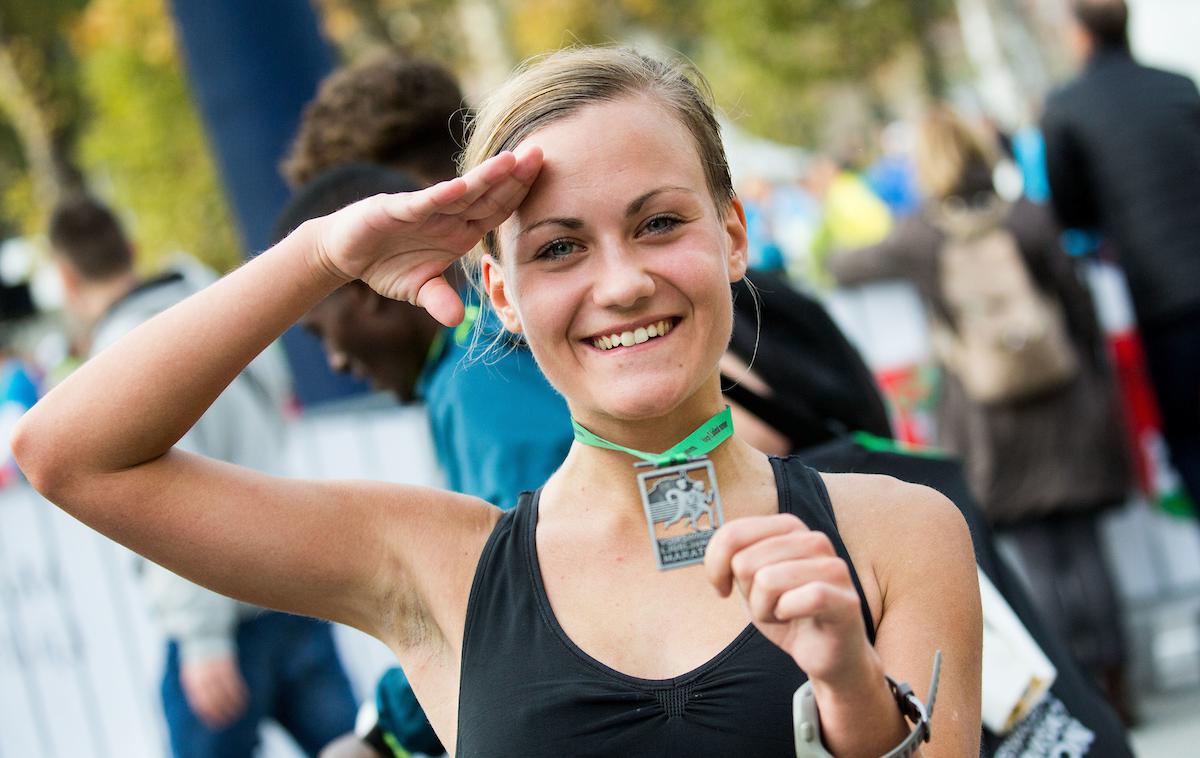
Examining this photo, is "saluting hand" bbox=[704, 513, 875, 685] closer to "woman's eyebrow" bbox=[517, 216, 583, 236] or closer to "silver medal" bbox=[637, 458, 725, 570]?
"silver medal" bbox=[637, 458, 725, 570]

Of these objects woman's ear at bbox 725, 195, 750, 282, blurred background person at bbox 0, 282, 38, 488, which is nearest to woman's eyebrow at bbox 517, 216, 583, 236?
woman's ear at bbox 725, 195, 750, 282

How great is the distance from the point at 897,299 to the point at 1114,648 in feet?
6.06

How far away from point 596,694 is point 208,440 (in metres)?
3.08

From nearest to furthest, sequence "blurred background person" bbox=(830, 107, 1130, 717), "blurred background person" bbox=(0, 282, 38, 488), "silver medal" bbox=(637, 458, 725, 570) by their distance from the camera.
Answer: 1. "silver medal" bbox=(637, 458, 725, 570)
2. "blurred background person" bbox=(830, 107, 1130, 717)
3. "blurred background person" bbox=(0, 282, 38, 488)

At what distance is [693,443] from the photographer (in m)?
1.99

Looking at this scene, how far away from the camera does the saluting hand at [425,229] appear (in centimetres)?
187

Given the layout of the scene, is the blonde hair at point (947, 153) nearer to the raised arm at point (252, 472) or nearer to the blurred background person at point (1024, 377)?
the blurred background person at point (1024, 377)

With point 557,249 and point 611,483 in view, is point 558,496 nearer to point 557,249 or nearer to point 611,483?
point 611,483

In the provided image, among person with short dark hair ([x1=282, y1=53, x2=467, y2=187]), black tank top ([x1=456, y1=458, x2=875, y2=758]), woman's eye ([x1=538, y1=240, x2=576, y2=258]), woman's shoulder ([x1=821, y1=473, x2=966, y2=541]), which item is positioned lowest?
black tank top ([x1=456, y1=458, x2=875, y2=758])

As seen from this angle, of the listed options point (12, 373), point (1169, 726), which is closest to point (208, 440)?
point (1169, 726)

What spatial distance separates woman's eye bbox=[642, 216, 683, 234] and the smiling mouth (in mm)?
120

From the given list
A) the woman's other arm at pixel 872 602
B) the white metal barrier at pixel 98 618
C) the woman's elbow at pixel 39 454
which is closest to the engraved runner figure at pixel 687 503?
the woman's other arm at pixel 872 602

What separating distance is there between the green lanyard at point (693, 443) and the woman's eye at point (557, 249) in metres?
0.26

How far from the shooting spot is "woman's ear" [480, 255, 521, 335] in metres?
2.09
